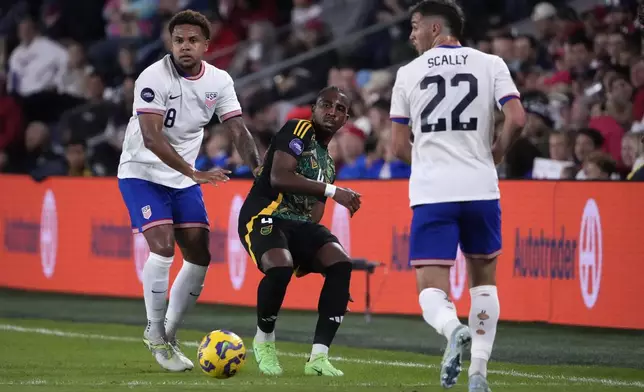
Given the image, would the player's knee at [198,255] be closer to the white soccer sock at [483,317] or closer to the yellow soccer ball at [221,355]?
the yellow soccer ball at [221,355]

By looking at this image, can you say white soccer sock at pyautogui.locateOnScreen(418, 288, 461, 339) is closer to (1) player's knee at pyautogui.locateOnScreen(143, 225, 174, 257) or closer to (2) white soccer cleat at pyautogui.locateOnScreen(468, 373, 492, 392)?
(2) white soccer cleat at pyautogui.locateOnScreen(468, 373, 492, 392)

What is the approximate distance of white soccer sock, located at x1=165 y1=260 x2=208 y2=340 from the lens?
391 inches

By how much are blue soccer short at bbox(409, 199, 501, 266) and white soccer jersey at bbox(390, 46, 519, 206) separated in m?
0.05

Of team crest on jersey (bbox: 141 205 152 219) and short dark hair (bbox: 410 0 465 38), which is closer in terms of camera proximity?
short dark hair (bbox: 410 0 465 38)

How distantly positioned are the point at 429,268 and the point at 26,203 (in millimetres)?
10473

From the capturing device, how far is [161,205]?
9648 millimetres

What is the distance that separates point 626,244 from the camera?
12188 millimetres

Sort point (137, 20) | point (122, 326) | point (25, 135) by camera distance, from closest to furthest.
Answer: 1. point (122, 326)
2. point (25, 135)
3. point (137, 20)

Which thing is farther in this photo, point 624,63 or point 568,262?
point 624,63

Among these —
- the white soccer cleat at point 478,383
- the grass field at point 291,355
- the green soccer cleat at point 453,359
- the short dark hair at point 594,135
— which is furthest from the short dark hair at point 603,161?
the green soccer cleat at point 453,359

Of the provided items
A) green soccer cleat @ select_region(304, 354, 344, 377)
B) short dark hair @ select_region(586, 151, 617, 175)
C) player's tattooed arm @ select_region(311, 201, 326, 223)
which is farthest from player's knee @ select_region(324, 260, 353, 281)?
short dark hair @ select_region(586, 151, 617, 175)

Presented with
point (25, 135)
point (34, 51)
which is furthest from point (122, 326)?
point (34, 51)

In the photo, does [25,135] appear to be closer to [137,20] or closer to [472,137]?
[137,20]

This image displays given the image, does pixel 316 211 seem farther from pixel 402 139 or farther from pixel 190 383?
pixel 402 139
